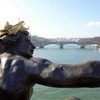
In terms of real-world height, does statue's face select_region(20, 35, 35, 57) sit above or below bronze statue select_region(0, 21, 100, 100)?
above

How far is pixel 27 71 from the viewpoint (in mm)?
2402

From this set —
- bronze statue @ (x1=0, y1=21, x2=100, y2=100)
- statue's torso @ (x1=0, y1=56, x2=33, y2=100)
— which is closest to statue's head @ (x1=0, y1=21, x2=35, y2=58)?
bronze statue @ (x1=0, y1=21, x2=100, y2=100)

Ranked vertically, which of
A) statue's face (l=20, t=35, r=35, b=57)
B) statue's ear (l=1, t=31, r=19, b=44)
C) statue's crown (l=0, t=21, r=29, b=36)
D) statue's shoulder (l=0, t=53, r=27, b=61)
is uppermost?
statue's crown (l=0, t=21, r=29, b=36)

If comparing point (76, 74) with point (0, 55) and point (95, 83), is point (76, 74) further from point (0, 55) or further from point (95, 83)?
point (0, 55)

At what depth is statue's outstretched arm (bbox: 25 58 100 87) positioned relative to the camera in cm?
220

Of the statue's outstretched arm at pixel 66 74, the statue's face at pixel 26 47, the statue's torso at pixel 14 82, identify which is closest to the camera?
the statue's outstretched arm at pixel 66 74

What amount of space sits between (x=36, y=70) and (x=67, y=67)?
22cm

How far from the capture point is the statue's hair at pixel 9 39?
2.71 m

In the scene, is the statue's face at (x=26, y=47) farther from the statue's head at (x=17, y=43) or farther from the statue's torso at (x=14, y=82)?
the statue's torso at (x=14, y=82)

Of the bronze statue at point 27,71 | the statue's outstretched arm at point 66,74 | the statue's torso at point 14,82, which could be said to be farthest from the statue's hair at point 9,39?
the statue's outstretched arm at point 66,74

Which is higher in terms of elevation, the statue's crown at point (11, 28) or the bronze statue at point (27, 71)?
the statue's crown at point (11, 28)

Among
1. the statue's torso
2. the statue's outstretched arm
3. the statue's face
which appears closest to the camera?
the statue's outstretched arm

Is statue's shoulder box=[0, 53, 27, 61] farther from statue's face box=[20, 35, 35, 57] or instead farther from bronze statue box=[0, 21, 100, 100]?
statue's face box=[20, 35, 35, 57]

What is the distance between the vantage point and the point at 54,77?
229cm
